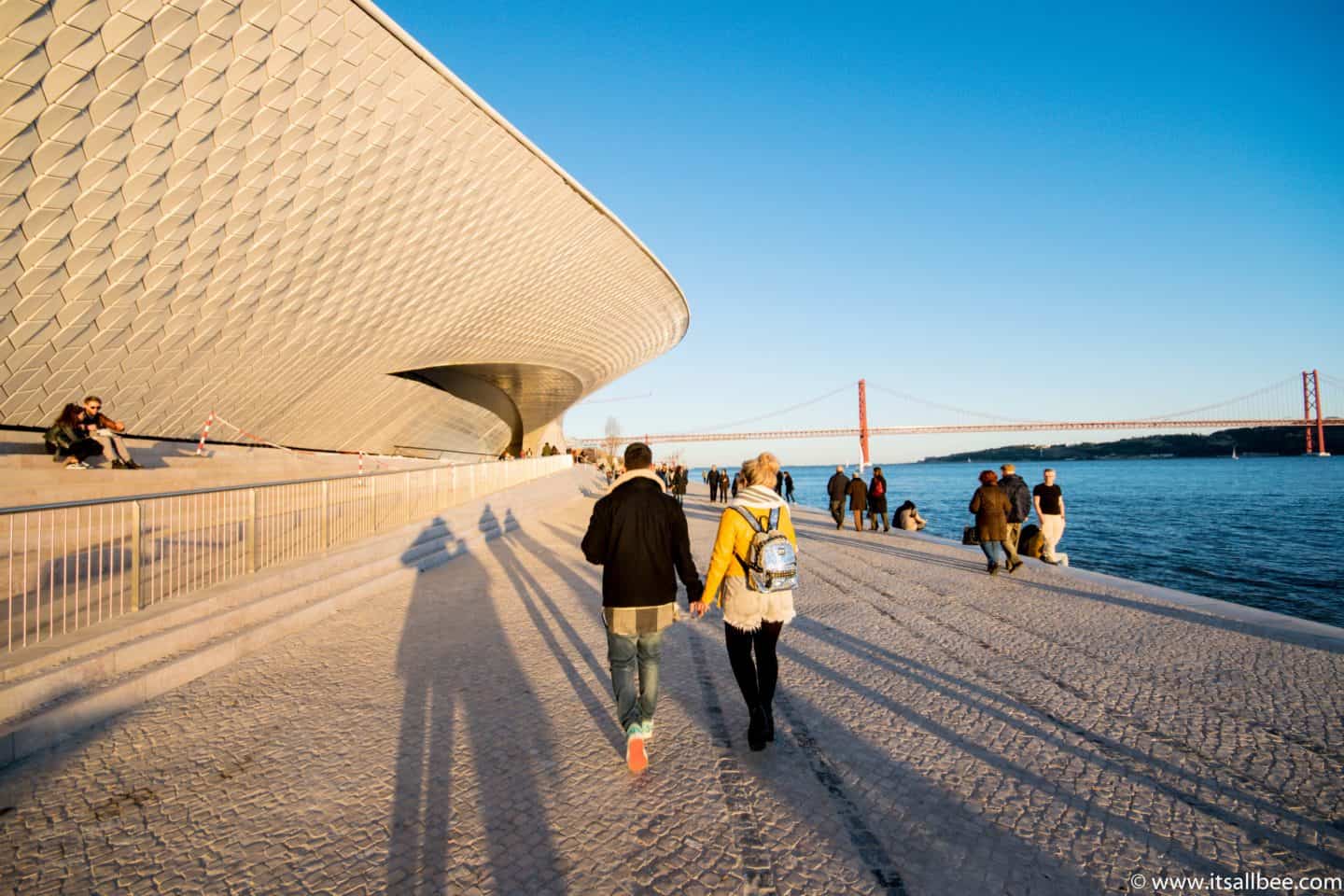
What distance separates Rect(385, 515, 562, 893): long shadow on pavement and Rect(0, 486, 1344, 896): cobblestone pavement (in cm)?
1

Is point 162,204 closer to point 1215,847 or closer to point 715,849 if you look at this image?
point 715,849

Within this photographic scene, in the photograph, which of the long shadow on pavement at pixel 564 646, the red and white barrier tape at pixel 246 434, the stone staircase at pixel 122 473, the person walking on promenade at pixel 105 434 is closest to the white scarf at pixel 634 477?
the long shadow on pavement at pixel 564 646

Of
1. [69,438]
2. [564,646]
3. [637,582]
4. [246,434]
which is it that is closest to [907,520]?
[564,646]

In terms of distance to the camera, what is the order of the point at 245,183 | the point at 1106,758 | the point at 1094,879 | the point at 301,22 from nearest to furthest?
the point at 1094,879
the point at 1106,758
the point at 301,22
the point at 245,183

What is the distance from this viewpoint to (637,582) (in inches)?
109

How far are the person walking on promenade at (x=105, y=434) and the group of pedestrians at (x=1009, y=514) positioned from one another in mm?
12509

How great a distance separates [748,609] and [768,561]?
257mm

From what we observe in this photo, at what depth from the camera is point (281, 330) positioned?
1842 cm

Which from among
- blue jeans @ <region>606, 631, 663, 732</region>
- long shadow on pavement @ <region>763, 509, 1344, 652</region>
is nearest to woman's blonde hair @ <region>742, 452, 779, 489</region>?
blue jeans @ <region>606, 631, 663, 732</region>

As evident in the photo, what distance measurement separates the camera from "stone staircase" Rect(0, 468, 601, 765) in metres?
3.04

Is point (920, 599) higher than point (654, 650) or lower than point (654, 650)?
lower

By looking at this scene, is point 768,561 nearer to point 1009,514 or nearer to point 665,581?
point 665,581

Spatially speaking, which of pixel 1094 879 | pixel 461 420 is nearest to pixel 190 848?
pixel 1094 879

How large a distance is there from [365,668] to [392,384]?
2687 cm
